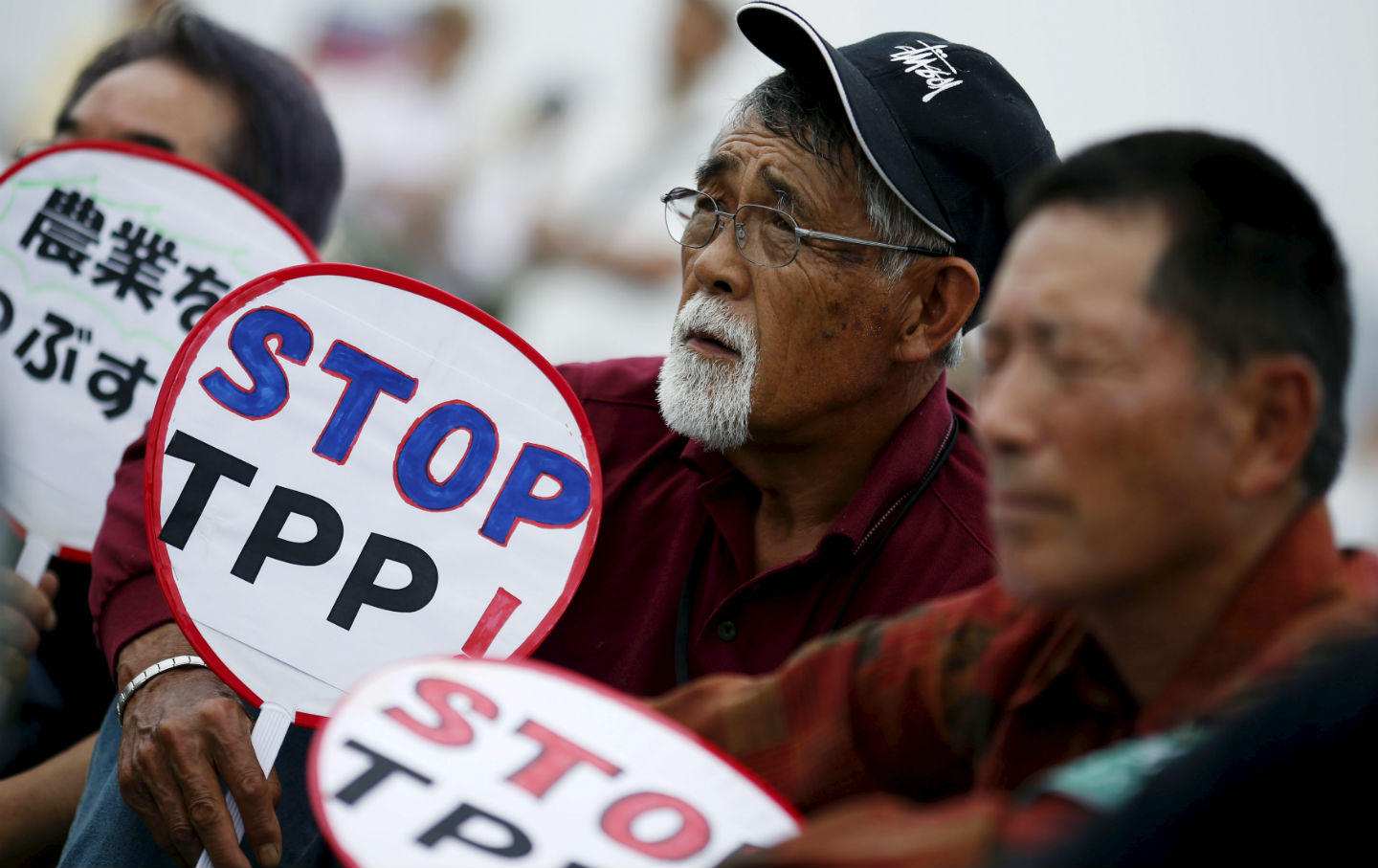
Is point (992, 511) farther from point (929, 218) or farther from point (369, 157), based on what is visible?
point (369, 157)

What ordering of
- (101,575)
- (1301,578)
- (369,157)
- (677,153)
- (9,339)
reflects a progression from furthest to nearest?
1. (369,157)
2. (677,153)
3. (9,339)
4. (101,575)
5. (1301,578)

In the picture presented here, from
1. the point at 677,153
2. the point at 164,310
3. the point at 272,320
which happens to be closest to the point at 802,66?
the point at 272,320

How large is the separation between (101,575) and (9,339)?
0.45 meters

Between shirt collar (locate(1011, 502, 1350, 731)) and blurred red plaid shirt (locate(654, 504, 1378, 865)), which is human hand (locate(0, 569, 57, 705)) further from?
shirt collar (locate(1011, 502, 1350, 731))

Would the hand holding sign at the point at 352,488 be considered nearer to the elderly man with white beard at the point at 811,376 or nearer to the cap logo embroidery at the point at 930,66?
the elderly man with white beard at the point at 811,376

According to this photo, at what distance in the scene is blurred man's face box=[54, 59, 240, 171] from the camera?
2.43 meters

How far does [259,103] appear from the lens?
254 centimetres

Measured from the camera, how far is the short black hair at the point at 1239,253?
0.95 m

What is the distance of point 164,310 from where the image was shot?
2.06 m

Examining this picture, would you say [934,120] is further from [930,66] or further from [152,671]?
[152,671]

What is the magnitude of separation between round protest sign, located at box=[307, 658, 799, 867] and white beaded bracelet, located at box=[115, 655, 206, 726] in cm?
64

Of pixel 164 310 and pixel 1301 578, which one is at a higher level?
pixel 1301 578

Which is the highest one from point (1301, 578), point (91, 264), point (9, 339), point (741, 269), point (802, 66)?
point (802, 66)

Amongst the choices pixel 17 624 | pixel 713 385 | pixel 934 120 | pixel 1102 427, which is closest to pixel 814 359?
pixel 713 385
